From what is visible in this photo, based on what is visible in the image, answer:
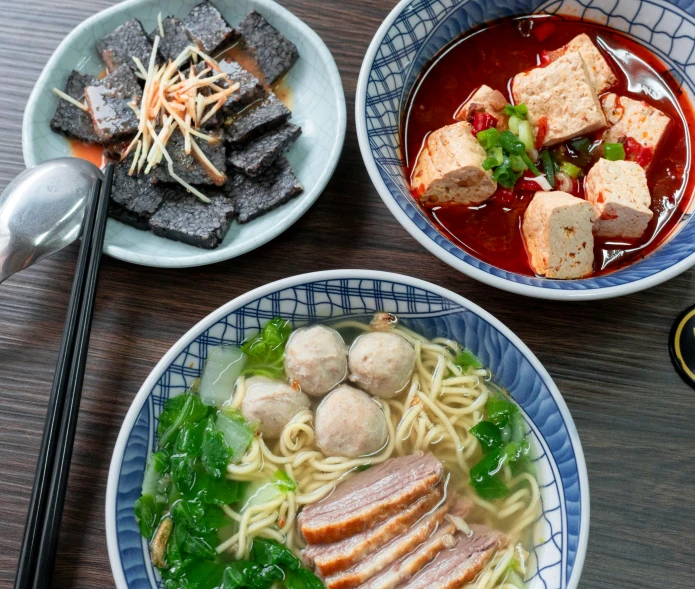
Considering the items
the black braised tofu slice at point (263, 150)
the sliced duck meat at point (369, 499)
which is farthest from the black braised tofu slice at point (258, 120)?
the sliced duck meat at point (369, 499)

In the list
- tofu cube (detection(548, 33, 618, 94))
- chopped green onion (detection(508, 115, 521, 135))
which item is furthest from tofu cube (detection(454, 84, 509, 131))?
tofu cube (detection(548, 33, 618, 94))

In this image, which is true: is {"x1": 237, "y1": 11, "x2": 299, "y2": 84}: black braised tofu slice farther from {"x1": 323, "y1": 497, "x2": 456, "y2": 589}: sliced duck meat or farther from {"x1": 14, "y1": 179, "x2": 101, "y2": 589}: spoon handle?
{"x1": 323, "y1": 497, "x2": 456, "y2": 589}: sliced duck meat

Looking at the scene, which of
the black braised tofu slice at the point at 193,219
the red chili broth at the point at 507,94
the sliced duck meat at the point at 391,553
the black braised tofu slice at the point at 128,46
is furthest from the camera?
the black braised tofu slice at the point at 128,46

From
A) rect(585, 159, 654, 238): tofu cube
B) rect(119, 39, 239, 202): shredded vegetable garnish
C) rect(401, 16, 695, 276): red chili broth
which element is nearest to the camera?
rect(585, 159, 654, 238): tofu cube

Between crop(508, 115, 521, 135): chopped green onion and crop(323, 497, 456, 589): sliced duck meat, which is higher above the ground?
crop(508, 115, 521, 135): chopped green onion

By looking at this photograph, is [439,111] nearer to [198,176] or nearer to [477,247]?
[477,247]

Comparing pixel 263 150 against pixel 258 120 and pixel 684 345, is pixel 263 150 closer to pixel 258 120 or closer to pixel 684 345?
pixel 258 120

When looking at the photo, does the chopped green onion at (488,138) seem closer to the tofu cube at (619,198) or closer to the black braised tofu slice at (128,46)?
the tofu cube at (619,198)
